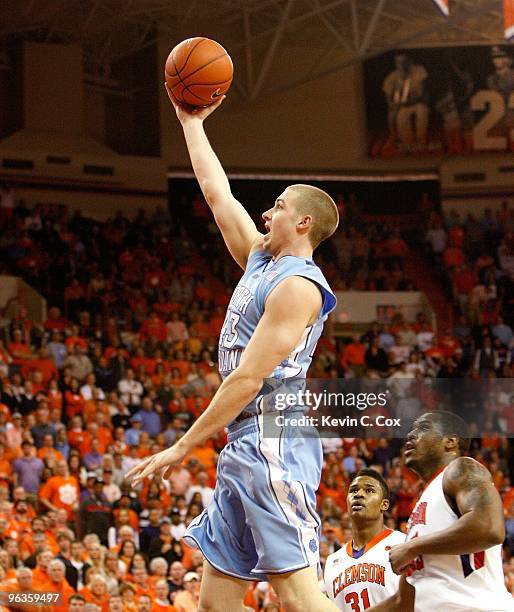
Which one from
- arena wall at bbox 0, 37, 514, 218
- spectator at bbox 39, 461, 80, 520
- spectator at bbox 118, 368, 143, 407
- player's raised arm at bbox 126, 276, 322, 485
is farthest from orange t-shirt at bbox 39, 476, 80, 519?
arena wall at bbox 0, 37, 514, 218

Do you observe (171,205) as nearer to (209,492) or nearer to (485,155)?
(485,155)

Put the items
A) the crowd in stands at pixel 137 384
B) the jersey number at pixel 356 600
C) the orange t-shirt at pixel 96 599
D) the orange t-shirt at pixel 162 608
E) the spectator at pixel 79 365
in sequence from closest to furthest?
the jersey number at pixel 356 600 < the orange t-shirt at pixel 96 599 < the orange t-shirt at pixel 162 608 < the crowd in stands at pixel 137 384 < the spectator at pixel 79 365

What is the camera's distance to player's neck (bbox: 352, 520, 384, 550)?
5.31m

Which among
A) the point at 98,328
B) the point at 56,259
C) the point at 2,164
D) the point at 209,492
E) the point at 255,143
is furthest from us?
the point at 255,143

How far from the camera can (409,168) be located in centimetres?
2053

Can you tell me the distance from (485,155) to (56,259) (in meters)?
9.29

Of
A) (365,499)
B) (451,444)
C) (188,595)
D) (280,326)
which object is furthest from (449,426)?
(188,595)

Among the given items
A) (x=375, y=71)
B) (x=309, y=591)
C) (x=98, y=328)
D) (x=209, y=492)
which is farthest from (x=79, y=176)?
(x=309, y=591)

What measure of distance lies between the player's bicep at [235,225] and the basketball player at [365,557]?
5.82 ft

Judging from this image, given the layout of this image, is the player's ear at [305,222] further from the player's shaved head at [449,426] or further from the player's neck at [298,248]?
the player's shaved head at [449,426]

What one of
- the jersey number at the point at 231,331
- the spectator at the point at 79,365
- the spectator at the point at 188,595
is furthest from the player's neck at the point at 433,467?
the spectator at the point at 79,365

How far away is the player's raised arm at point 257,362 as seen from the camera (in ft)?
11.0

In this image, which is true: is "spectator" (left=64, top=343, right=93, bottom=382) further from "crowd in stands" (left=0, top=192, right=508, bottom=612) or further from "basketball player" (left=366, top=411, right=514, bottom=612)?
"basketball player" (left=366, top=411, right=514, bottom=612)

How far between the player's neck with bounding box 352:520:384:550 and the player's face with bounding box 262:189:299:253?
2.07m
